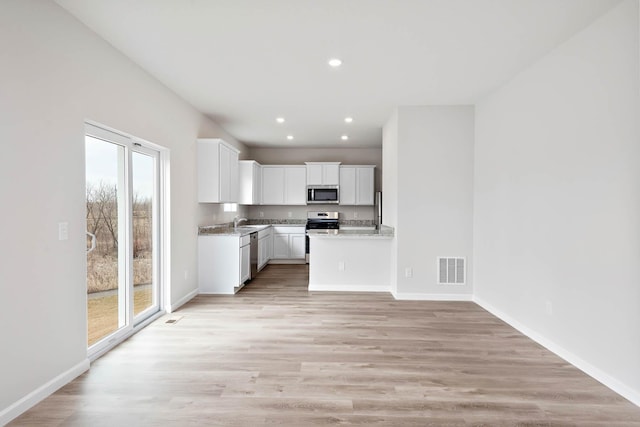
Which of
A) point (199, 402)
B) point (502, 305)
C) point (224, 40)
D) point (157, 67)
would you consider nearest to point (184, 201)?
point (157, 67)

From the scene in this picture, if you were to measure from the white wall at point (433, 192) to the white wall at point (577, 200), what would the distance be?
0.61 meters

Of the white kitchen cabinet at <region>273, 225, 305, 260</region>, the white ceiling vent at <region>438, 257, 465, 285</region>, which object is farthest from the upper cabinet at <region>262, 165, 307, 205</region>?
the white ceiling vent at <region>438, 257, 465, 285</region>

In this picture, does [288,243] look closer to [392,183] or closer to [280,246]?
[280,246]

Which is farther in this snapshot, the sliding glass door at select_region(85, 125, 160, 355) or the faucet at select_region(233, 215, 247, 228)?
the faucet at select_region(233, 215, 247, 228)

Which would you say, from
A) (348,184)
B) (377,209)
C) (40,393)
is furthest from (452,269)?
(40,393)

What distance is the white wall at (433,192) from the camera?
14.9 feet

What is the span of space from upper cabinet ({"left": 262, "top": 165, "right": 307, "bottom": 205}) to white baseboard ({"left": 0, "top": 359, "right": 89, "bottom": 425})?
17.5ft

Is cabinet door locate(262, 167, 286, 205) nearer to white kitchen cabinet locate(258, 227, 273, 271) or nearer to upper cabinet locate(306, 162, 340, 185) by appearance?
upper cabinet locate(306, 162, 340, 185)

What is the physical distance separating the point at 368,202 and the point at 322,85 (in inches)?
158

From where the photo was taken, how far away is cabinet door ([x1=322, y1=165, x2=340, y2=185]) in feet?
24.4

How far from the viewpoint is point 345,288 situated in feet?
16.7

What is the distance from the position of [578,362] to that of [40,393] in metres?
3.92

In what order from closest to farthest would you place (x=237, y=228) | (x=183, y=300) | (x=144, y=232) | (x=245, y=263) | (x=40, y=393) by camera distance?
(x=40, y=393) → (x=144, y=232) → (x=183, y=300) → (x=245, y=263) → (x=237, y=228)

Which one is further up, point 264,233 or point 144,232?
point 144,232
